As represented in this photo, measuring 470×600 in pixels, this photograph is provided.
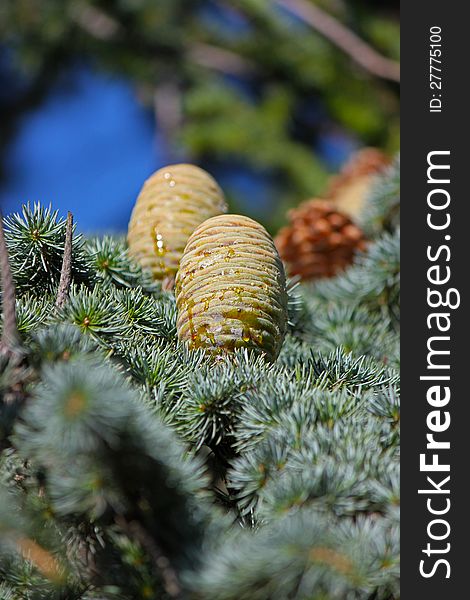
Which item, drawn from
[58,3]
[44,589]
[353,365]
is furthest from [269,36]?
[44,589]

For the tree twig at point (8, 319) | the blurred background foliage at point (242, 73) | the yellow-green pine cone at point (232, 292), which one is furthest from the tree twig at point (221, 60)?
the tree twig at point (8, 319)

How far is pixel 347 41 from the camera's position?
246 cm

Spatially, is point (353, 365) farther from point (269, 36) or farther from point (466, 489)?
point (269, 36)

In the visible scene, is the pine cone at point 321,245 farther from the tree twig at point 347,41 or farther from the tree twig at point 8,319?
the tree twig at point 347,41

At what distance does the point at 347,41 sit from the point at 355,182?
0.95 metres

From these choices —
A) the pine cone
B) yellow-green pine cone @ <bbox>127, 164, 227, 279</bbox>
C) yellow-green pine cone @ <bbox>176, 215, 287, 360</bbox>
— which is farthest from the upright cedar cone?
yellow-green pine cone @ <bbox>176, 215, 287, 360</bbox>

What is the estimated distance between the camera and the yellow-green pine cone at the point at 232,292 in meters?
0.68

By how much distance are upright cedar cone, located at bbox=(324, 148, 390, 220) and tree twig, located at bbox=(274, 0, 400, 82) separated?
2.37 ft

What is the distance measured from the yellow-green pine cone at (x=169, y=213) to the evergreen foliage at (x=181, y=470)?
173 mm

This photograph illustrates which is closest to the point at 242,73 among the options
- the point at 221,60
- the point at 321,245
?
the point at 221,60

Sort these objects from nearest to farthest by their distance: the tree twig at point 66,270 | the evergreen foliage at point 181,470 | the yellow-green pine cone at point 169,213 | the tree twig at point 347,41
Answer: the evergreen foliage at point 181,470 → the tree twig at point 66,270 → the yellow-green pine cone at point 169,213 → the tree twig at point 347,41

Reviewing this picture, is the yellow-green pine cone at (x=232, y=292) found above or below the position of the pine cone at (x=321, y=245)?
below

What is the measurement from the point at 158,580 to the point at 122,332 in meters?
0.22

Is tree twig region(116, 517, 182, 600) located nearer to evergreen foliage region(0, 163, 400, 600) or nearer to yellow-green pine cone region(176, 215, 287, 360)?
evergreen foliage region(0, 163, 400, 600)
